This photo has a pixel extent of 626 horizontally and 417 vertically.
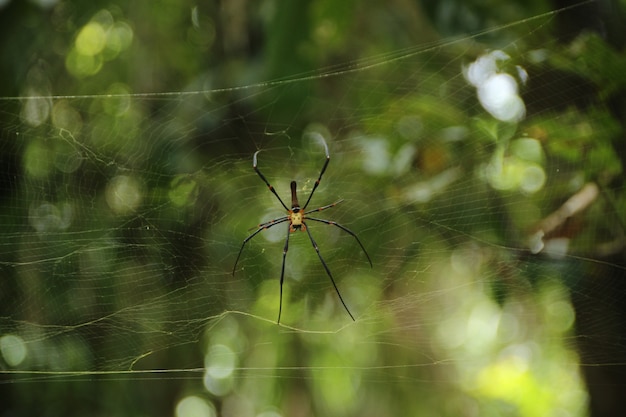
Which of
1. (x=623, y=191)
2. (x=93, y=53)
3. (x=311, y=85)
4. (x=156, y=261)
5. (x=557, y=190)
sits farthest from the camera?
(x=93, y=53)

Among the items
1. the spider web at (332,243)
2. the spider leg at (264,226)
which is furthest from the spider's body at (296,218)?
the spider web at (332,243)

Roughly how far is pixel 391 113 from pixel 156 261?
1310mm

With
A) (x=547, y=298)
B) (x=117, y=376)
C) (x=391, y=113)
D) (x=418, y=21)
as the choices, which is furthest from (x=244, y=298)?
(x=418, y=21)

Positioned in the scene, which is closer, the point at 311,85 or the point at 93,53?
the point at 311,85

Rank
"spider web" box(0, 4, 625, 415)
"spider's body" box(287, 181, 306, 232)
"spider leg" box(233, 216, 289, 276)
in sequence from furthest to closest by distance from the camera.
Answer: "spider's body" box(287, 181, 306, 232) < "spider leg" box(233, 216, 289, 276) < "spider web" box(0, 4, 625, 415)

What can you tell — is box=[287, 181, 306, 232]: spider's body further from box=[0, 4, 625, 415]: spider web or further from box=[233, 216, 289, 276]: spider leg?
box=[0, 4, 625, 415]: spider web

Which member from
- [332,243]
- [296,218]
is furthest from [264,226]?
[332,243]

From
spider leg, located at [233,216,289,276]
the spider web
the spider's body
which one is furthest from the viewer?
the spider's body

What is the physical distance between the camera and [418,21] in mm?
2904

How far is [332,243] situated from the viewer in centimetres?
287

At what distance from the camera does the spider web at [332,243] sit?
7.95 feet

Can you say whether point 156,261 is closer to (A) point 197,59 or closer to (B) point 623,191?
(A) point 197,59

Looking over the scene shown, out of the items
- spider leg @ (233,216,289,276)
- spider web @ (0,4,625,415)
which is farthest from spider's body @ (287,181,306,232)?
spider web @ (0,4,625,415)

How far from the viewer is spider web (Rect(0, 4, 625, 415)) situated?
2424 millimetres
